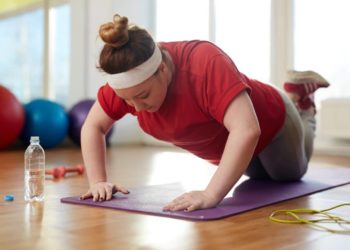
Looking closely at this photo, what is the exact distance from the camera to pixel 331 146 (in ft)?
13.0

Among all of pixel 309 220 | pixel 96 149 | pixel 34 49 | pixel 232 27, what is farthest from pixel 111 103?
pixel 34 49

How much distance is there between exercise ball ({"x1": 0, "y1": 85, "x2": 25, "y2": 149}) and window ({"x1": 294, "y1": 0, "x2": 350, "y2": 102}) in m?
2.12

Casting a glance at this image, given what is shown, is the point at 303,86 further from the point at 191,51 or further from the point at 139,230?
the point at 139,230

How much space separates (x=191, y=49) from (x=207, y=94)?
17cm

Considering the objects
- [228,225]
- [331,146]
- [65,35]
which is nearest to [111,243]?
[228,225]

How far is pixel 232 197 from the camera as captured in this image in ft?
5.73

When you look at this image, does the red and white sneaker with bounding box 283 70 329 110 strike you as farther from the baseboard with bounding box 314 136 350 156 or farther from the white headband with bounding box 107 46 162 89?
the baseboard with bounding box 314 136 350 156

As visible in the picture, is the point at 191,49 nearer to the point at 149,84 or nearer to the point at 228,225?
the point at 149,84

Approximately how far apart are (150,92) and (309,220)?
0.54 m

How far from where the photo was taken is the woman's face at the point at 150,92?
1.43 meters

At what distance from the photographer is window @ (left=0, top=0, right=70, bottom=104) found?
508 centimetres

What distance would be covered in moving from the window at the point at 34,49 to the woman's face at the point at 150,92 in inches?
Answer: 145

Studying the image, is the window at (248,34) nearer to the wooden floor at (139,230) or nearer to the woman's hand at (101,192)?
the wooden floor at (139,230)

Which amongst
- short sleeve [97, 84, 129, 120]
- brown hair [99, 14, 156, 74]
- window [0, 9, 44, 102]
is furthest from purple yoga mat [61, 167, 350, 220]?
window [0, 9, 44, 102]
